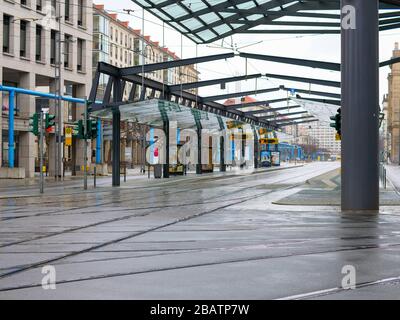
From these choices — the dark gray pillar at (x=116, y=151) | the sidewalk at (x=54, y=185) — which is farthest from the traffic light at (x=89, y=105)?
the sidewalk at (x=54, y=185)

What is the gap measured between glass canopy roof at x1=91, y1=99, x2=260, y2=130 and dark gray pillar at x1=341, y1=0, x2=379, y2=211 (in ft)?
48.7

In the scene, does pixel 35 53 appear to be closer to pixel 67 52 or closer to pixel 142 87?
pixel 67 52

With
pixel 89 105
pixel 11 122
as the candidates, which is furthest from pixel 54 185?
pixel 11 122

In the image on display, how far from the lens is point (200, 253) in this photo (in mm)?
9500

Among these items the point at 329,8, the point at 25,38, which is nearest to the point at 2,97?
the point at 25,38

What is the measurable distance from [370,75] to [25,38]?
3675 centimetres

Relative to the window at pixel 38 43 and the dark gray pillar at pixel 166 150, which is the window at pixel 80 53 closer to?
the window at pixel 38 43

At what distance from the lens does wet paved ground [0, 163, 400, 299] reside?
6793 millimetres

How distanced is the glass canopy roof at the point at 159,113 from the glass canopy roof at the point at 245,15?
697 centimetres

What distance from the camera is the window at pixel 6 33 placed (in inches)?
1815

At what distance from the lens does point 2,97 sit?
4919 cm

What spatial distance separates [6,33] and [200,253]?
134 ft
